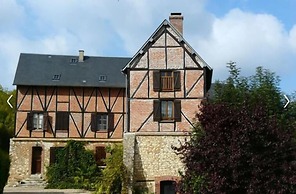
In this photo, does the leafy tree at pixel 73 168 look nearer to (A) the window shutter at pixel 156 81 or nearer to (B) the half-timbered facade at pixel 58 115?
(B) the half-timbered facade at pixel 58 115

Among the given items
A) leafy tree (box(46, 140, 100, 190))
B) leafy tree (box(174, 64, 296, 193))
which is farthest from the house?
leafy tree (box(174, 64, 296, 193))

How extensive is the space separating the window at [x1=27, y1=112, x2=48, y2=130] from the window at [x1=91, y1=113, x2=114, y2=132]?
284 centimetres

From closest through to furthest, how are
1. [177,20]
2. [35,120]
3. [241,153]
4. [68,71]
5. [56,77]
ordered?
[241,153], [177,20], [35,120], [56,77], [68,71]

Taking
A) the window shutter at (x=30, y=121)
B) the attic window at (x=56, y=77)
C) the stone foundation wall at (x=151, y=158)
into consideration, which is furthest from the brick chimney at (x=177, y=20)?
the window shutter at (x=30, y=121)

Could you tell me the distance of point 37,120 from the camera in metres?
29.4

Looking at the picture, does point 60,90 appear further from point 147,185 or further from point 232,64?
point 232,64

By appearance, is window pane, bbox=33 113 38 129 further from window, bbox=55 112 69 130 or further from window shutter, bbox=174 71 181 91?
window shutter, bbox=174 71 181 91

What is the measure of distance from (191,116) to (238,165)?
31.4 ft

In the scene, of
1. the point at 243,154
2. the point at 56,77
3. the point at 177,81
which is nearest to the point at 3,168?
the point at 177,81

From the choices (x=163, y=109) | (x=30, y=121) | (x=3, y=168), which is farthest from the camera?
(x=30, y=121)

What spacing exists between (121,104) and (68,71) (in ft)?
13.3

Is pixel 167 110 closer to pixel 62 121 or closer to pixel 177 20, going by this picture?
pixel 177 20

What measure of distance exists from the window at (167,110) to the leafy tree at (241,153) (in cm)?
800

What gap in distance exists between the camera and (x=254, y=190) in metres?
13.6
